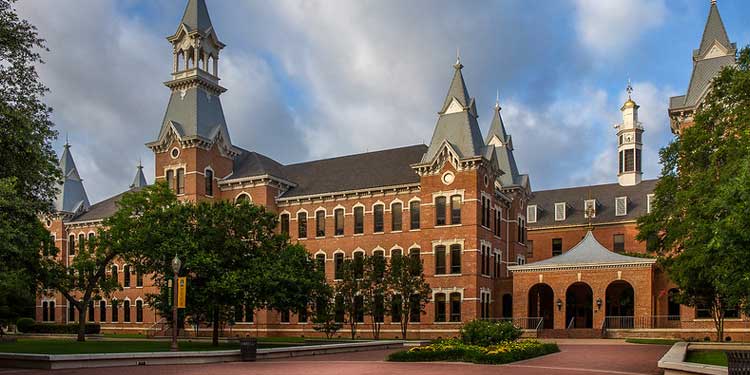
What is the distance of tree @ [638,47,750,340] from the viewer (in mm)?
19531

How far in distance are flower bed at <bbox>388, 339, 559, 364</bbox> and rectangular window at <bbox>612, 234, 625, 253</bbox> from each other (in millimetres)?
43089

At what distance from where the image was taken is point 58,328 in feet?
202

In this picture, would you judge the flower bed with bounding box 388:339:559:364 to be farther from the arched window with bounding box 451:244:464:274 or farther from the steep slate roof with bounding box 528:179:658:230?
the steep slate roof with bounding box 528:179:658:230

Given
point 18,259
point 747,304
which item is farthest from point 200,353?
point 747,304

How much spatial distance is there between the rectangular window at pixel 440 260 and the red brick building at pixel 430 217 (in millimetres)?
74

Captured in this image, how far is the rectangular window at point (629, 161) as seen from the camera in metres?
75.2

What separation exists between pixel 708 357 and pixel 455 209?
27755mm

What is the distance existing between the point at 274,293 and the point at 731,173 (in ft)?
62.8

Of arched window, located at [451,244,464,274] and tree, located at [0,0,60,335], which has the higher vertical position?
tree, located at [0,0,60,335]

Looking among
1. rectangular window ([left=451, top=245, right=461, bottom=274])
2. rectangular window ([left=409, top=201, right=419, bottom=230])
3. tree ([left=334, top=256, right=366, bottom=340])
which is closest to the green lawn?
tree ([left=334, top=256, right=366, bottom=340])

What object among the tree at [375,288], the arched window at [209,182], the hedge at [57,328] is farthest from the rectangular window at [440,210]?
the hedge at [57,328]

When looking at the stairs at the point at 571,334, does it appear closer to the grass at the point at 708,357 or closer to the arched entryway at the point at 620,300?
the arched entryway at the point at 620,300

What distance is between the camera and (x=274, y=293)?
111 ft

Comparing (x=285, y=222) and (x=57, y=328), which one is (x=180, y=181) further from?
(x=57, y=328)
